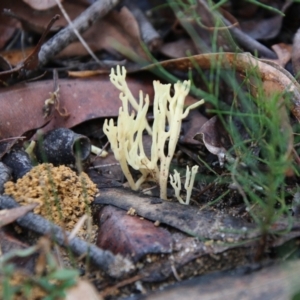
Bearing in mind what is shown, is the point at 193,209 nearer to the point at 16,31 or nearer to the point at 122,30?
the point at 122,30

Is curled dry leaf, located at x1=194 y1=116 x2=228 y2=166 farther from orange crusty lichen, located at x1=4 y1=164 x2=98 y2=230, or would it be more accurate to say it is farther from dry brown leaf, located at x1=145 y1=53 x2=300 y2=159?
orange crusty lichen, located at x1=4 y1=164 x2=98 y2=230

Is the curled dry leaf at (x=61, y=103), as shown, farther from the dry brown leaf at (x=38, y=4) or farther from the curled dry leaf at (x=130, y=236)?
the curled dry leaf at (x=130, y=236)

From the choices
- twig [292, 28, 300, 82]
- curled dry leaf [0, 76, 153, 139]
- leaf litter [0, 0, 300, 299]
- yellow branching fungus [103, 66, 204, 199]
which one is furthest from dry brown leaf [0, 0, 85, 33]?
twig [292, 28, 300, 82]

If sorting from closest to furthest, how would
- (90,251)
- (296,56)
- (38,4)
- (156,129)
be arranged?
(90,251) → (156,129) → (296,56) → (38,4)

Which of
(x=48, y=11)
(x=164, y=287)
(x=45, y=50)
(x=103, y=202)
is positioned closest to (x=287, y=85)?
(x=103, y=202)

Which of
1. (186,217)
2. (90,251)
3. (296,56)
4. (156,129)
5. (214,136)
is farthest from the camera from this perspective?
(296,56)

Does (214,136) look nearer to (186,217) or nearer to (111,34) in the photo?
(186,217)

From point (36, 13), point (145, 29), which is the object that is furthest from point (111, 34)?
point (36, 13)
